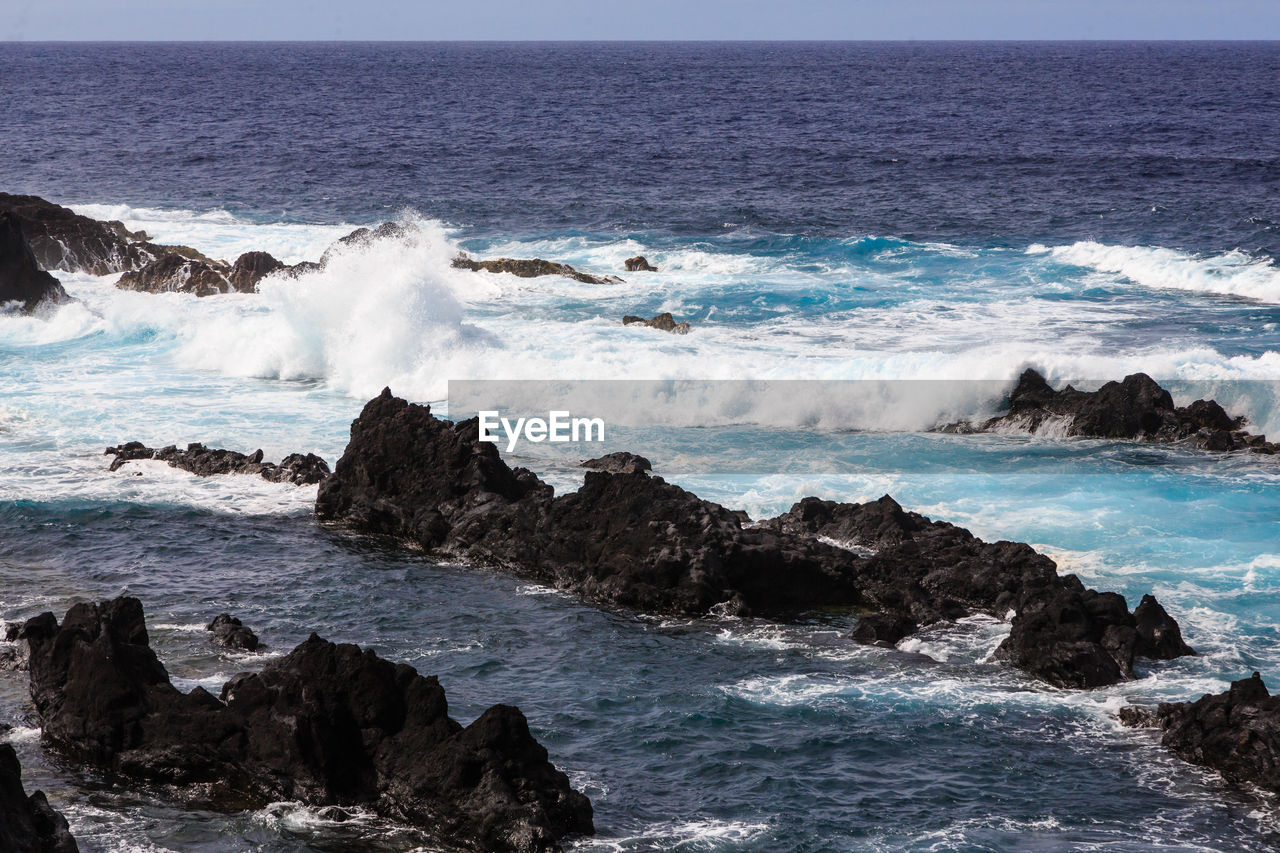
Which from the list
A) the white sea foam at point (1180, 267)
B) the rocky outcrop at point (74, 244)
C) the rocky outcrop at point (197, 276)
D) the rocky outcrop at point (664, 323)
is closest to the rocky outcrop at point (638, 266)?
the rocky outcrop at point (664, 323)

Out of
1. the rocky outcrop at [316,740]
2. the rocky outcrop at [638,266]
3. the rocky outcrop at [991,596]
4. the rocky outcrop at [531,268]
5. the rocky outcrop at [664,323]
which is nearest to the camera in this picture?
the rocky outcrop at [316,740]

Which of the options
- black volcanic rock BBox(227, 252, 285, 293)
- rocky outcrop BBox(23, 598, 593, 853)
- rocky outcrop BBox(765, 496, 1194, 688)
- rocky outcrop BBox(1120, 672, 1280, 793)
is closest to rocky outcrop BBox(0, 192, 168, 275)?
black volcanic rock BBox(227, 252, 285, 293)

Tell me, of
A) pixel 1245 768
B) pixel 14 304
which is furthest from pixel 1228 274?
pixel 14 304

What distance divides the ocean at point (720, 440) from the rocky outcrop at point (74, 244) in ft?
4.15

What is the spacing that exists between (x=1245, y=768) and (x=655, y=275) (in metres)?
30.9

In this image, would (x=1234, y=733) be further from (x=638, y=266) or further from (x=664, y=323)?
(x=638, y=266)

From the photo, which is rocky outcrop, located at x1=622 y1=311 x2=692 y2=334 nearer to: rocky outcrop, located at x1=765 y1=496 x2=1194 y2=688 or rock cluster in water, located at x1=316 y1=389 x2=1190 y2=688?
rock cluster in water, located at x1=316 y1=389 x2=1190 y2=688

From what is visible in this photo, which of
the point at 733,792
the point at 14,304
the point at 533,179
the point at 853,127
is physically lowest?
the point at 733,792

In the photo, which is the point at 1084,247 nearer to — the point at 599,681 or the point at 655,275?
the point at 655,275

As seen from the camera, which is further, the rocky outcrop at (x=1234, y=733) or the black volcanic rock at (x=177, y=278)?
the black volcanic rock at (x=177, y=278)

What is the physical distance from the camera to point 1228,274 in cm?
4000

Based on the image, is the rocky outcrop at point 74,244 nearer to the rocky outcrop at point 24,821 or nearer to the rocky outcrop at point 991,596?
the rocky outcrop at point 991,596

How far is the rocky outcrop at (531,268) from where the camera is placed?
4028cm

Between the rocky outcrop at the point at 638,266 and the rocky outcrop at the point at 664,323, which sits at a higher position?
the rocky outcrop at the point at 638,266
